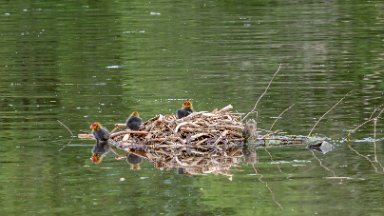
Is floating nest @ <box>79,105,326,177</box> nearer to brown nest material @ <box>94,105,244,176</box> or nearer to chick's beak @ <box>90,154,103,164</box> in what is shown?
brown nest material @ <box>94,105,244,176</box>

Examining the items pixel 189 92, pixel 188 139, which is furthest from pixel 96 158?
pixel 189 92

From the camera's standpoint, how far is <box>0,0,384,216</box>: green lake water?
43.4 feet

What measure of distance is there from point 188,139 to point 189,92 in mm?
5399

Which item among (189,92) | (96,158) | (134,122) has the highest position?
(134,122)

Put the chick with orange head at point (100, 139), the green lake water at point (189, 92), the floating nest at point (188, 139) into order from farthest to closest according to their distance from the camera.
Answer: the chick with orange head at point (100, 139) < the floating nest at point (188, 139) < the green lake water at point (189, 92)

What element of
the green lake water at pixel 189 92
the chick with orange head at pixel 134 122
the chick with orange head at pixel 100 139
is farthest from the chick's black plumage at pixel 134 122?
the green lake water at pixel 189 92

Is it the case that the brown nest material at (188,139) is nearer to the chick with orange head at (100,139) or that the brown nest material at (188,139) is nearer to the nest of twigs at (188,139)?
the nest of twigs at (188,139)

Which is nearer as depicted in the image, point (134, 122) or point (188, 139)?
point (188, 139)

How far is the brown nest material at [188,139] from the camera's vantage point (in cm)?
1570

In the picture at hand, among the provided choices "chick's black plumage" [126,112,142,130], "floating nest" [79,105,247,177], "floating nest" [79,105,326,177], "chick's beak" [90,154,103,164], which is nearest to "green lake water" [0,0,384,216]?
"chick's beak" [90,154,103,164]

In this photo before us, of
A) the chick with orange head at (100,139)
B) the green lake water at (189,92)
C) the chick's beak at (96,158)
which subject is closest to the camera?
the green lake water at (189,92)

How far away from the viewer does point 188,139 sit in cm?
1600

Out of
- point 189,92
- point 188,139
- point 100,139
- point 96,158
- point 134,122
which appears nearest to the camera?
point 96,158

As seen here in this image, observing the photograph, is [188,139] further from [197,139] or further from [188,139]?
[197,139]
